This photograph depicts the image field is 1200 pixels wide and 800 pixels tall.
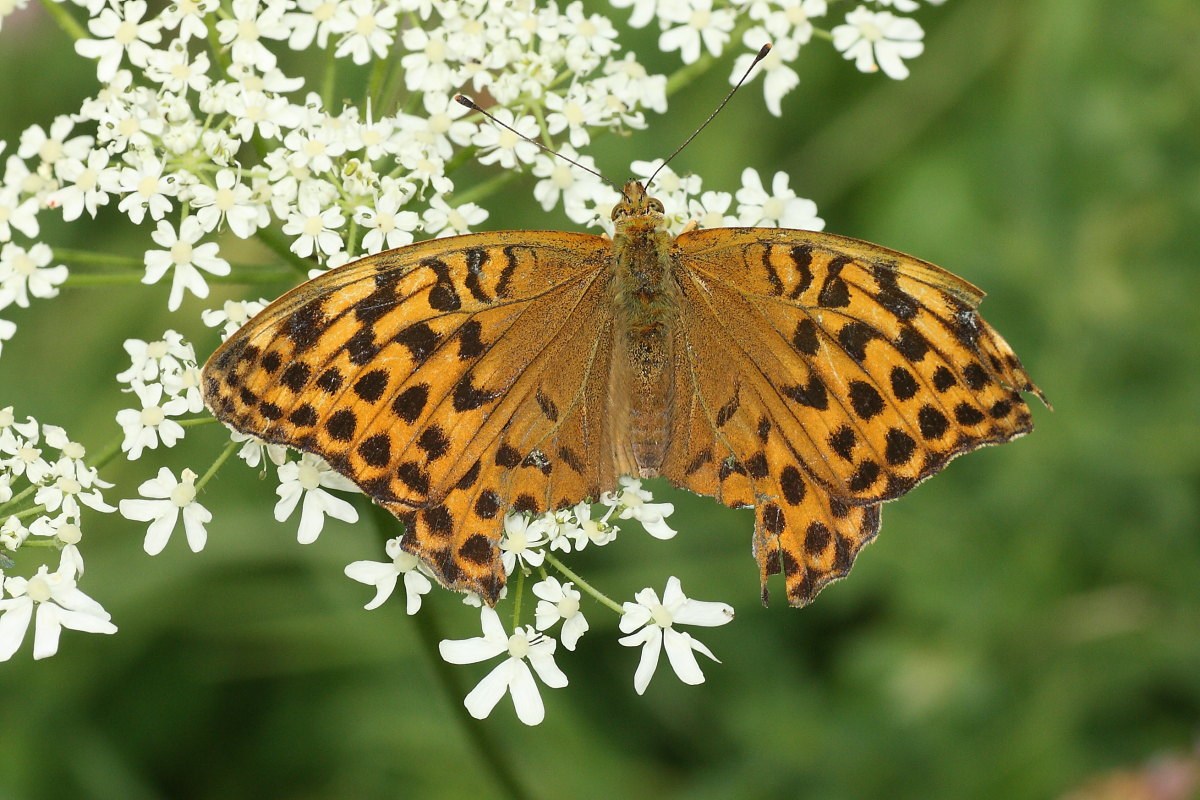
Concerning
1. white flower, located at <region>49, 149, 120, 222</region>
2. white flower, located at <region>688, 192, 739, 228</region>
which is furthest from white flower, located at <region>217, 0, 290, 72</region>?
white flower, located at <region>688, 192, 739, 228</region>

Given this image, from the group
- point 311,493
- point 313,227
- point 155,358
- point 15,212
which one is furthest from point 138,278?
point 311,493

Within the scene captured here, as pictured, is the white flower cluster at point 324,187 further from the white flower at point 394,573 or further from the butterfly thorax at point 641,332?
the butterfly thorax at point 641,332

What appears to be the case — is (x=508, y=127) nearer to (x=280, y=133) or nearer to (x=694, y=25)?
(x=280, y=133)

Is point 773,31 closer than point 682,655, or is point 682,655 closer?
point 682,655

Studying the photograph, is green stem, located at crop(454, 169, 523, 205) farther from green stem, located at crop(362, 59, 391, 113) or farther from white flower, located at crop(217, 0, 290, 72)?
white flower, located at crop(217, 0, 290, 72)

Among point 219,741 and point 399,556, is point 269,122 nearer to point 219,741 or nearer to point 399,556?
point 399,556

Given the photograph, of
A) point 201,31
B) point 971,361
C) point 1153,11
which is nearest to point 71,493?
point 201,31

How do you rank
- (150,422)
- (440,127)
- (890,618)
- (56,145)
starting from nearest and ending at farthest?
(150,422)
(56,145)
(440,127)
(890,618)
